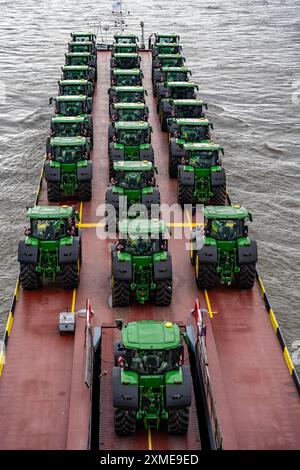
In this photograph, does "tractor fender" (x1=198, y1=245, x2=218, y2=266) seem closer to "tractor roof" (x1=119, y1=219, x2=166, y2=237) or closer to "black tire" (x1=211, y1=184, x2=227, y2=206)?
"tractor roof" (x1=119, y1=219, x2=166, y2=237)

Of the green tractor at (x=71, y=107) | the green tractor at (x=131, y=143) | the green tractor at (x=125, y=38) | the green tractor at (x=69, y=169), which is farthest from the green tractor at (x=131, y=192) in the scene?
the green tractor at (x=125, y=38)

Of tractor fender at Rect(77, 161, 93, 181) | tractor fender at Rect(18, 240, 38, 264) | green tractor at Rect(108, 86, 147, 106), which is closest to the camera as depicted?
tractor fender at Rect(18, 240, 38, 264)

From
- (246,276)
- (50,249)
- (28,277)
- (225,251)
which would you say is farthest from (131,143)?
(246,276)

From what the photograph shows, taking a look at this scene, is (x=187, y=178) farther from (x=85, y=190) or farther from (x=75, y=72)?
(x=75, y=72)

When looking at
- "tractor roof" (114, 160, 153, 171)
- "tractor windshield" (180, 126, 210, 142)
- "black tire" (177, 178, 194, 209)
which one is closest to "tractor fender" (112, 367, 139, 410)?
"tractor roof" (114, 160, 153, 171)

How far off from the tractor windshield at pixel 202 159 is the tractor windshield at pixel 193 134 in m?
2.77

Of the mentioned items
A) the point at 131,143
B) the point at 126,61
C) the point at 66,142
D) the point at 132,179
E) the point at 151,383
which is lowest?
the point at 151,383

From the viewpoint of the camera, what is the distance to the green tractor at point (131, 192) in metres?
25.4

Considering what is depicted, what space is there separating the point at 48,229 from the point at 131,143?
29.2ft

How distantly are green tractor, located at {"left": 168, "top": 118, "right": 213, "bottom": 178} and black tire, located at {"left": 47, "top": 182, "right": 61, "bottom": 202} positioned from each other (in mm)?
5381

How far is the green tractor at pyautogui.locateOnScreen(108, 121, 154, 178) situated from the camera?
28.9m

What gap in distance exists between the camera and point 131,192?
25.8 meters

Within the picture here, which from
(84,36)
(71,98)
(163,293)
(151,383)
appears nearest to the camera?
(151,383)

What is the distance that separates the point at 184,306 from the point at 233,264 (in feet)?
6.72
